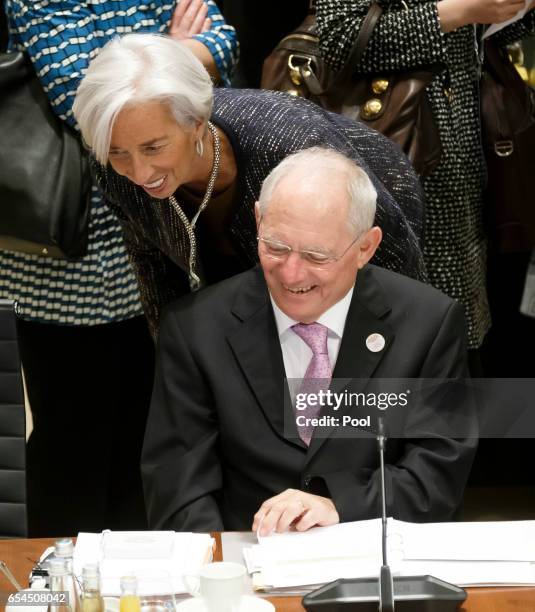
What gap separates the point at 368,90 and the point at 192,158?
678mm

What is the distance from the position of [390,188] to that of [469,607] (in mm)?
1265

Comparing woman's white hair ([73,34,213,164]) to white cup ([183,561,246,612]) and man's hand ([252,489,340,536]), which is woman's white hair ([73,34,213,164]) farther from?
white cup ([183,561,246,612])

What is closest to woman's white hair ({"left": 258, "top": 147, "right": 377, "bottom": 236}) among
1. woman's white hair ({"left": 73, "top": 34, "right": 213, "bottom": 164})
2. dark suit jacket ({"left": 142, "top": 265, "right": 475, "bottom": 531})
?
dark suit jacket ({"left": 142, "top": 265, "right": 475, "bottom": 531})

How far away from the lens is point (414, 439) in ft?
7.82

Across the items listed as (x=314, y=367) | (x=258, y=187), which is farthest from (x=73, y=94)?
(x=314, y=367)

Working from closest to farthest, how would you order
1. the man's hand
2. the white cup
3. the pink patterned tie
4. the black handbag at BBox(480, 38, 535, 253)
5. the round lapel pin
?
the white cup → the man's hand → the pink patterned tie → the round lapel pin → the black handbag at BBox(480, 38, 535, 253)

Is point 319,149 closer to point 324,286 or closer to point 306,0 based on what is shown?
point 324,286

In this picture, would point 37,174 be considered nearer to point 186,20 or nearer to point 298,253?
point 186,20

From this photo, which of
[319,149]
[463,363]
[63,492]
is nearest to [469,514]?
[63,492]

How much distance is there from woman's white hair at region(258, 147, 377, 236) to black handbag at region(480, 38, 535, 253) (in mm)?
1046

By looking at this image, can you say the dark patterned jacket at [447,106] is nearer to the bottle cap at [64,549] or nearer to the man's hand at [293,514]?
the man's hand at [293,514]

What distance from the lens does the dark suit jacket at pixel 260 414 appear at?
7.63 ft

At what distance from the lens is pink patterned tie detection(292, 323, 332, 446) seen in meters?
2.29

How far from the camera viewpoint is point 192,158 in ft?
8.72
